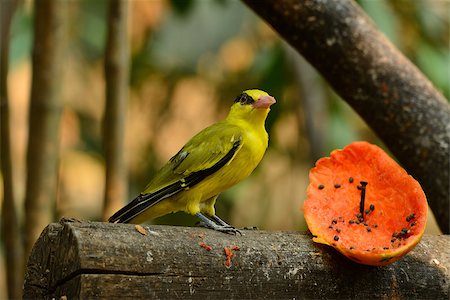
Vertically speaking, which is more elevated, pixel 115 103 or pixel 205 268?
pixel 115 103

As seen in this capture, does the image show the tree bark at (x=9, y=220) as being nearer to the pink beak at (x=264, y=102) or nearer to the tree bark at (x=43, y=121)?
the tree bark at (x=43, y=121)

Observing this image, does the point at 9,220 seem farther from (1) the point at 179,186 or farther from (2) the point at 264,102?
(2) the point at 264,102

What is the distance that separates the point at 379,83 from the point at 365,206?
0.84 meters

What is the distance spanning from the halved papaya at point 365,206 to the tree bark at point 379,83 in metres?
0.71

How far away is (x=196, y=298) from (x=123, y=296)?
0.21 meters

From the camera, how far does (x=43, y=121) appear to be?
3416 mm

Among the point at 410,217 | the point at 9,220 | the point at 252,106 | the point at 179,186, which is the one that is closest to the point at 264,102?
the point at 252,106

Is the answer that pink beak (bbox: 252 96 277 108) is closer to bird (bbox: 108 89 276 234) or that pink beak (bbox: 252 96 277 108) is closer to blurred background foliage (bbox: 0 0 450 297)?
bird (bbox: 108 89 276 234)

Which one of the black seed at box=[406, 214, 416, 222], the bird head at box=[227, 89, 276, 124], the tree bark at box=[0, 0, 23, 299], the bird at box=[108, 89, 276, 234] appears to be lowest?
the tree bark at box=[0, 0, 23, 299]

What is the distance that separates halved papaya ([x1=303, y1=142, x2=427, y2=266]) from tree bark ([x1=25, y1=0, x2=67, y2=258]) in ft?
4.08

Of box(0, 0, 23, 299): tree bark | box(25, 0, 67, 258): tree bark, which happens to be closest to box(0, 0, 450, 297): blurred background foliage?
box(0, 0, 23, 299): tree bark

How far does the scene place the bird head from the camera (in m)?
2.70

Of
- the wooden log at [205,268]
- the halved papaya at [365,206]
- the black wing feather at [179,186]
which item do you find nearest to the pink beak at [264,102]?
the black wing feather at [179,186]

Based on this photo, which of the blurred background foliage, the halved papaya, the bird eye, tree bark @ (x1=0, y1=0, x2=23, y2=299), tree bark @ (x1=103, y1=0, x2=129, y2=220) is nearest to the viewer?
the halved papaya
